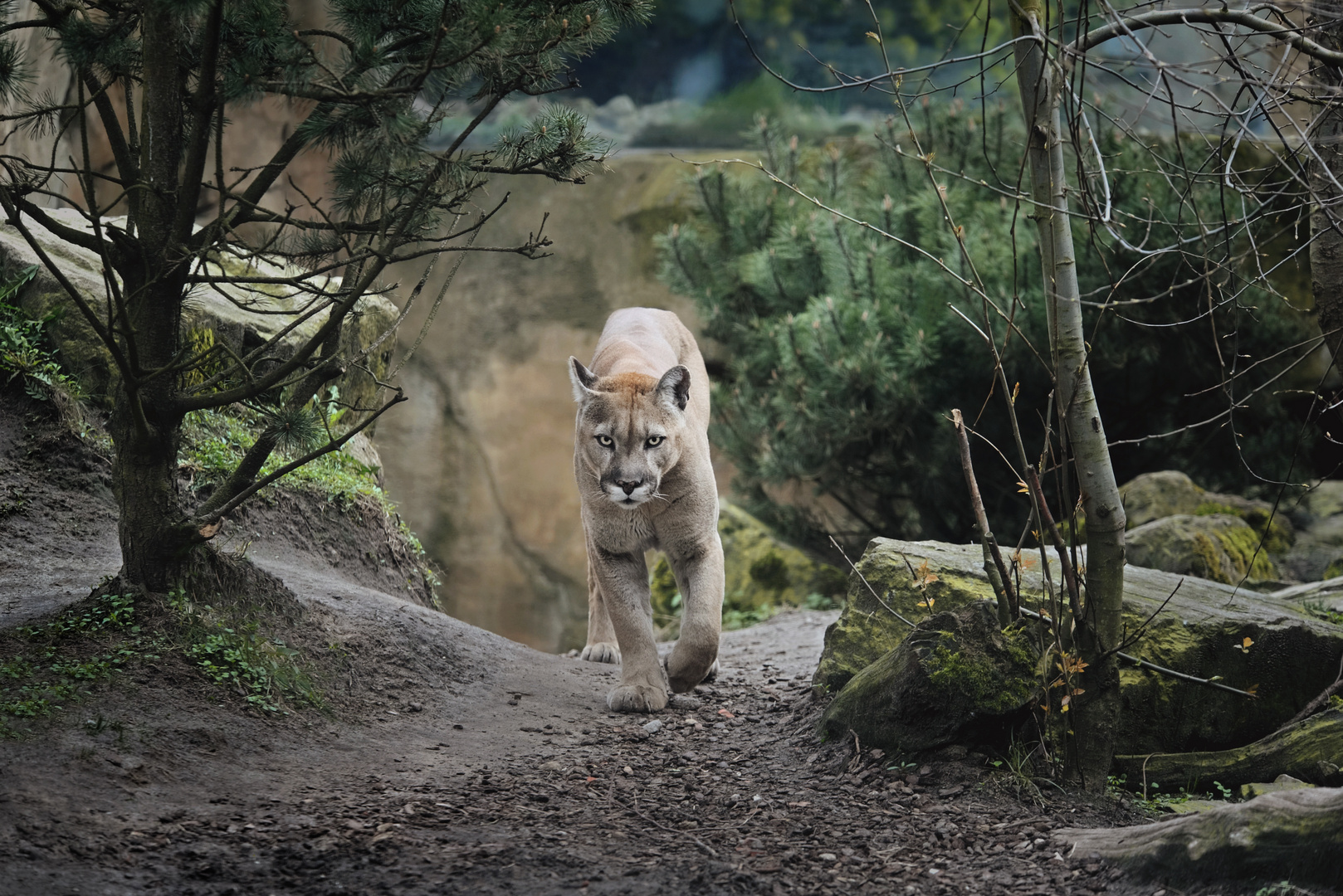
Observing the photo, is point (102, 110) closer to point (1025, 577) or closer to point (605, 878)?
point (605, 878)

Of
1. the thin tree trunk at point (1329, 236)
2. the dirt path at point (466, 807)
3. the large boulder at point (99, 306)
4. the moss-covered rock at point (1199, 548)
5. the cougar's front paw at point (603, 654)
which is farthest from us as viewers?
the moss-covered rock at point (1199, 548)

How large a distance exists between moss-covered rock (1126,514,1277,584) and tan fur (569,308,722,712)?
3.19 m

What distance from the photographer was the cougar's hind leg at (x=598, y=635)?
635cm

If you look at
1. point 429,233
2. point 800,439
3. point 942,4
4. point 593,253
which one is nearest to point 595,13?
point 429,233

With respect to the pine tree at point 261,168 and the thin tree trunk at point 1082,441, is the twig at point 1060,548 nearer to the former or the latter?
the thin tree trunk at point 1082,441

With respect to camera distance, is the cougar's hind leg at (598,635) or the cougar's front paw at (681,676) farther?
the cougar's hind leg at (598,635)

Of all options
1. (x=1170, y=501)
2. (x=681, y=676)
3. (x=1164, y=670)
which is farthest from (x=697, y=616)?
(x=1170, y=501)

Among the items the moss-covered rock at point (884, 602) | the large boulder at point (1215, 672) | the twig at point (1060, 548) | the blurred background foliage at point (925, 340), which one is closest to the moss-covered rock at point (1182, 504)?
the blurred background foliage at point (925, 340)

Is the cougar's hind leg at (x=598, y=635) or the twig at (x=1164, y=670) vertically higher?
the twig at (x=1164, y=670)

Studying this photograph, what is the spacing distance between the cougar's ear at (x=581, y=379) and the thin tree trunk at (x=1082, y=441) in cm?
257

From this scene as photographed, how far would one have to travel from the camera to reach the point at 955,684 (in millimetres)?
3543

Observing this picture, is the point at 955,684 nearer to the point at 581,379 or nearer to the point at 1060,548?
the point at 1060,548

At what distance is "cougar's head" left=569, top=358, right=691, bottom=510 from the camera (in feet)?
16.5

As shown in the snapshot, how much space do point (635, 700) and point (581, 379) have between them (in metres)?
1.66
